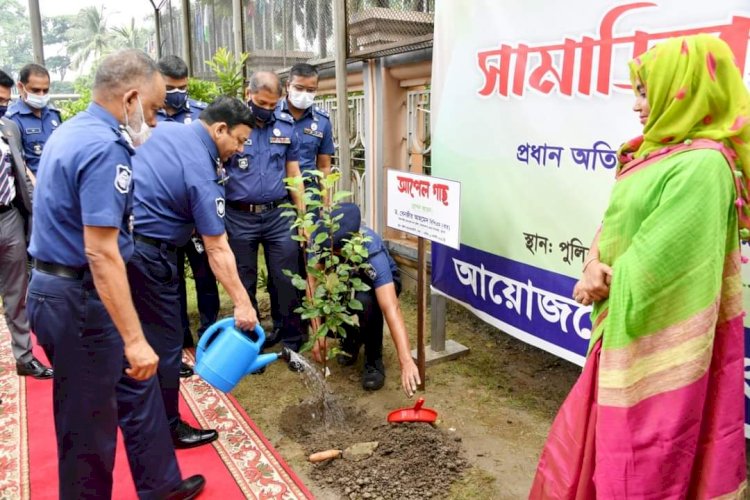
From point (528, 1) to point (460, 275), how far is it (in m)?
1.42

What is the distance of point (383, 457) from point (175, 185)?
145 centimetres

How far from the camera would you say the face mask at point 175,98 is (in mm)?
3908

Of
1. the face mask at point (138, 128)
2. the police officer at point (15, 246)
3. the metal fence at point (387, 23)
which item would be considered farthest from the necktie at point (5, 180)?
the metal fence at point (387, 23)

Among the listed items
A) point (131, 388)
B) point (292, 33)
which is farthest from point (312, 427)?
point (292, 33)

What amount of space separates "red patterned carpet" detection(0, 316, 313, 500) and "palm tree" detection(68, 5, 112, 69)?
48544mm

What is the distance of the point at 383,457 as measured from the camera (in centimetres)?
252

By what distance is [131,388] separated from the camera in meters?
2.06

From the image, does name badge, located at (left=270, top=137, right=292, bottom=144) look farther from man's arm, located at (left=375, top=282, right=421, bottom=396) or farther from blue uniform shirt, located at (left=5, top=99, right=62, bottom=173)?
blue uniform shirt, located at (left=5, top=99, right=62, bottom=173)

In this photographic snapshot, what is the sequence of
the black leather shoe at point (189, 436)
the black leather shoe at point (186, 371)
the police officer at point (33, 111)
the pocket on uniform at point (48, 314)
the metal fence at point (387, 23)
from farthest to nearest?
the police officer at point (33, 111)
the metal fence at point (387, 23)
the black leather shoe at point (186, 371)
the black leather shoe at point (189, 436)
the pocket on uniform at point (48, 314)

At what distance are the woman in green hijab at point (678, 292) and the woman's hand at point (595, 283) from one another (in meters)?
0.02

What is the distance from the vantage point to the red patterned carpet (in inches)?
93.4

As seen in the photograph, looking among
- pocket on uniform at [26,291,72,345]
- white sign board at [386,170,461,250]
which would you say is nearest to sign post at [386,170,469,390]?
white sign board at [386,170,461,250]

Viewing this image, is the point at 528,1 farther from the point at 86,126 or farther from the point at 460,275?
the point at 86,126

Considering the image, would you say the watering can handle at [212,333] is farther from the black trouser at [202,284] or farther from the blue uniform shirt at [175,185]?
the black trouser at [202,284]
